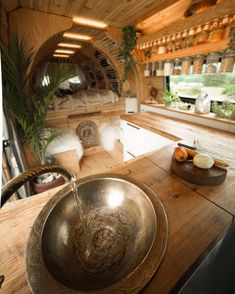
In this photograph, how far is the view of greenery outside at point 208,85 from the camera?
1868mm

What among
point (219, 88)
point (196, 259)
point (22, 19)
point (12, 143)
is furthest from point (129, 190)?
point (22, 19)

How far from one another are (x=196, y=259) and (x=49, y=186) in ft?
6.98

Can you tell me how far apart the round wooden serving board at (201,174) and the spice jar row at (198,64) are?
1.39m

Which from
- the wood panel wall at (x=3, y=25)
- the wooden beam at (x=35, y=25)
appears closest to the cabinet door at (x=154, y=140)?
the wooden beam at (x=35, y=25)

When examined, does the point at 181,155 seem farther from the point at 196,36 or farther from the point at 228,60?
the point at 196,36

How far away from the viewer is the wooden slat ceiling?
1708 millimetres

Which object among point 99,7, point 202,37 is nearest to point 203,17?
point 202,37

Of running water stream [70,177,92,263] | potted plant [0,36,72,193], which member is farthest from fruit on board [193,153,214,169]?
potted plant [0,36,72,193]

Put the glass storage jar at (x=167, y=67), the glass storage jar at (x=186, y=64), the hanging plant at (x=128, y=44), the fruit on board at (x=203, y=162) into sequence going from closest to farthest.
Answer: the fruit on board at (x=203, y=162)
the glass storage jar at (x=186, y=64)
the glass storage jar at (x=167, y=67)
the hanging plant at (x=128, y=44)

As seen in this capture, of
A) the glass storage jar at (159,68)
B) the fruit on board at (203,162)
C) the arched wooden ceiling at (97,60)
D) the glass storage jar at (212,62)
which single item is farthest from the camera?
the arched wooden ceiling at (97,60)

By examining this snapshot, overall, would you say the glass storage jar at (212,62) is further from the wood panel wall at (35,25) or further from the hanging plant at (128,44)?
the wood panel wall at (35,25)

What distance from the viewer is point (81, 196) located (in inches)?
27.7

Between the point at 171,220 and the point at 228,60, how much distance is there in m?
1.84

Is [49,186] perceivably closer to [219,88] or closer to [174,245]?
[174,245]
